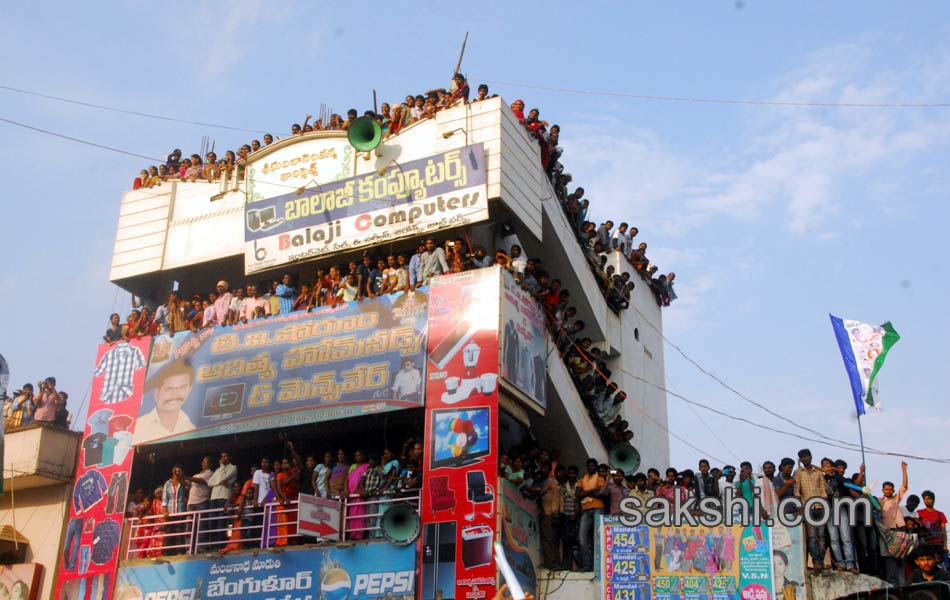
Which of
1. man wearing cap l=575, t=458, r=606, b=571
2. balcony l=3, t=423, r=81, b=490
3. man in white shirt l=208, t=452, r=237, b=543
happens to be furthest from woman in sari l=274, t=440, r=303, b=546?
balcony l=3, t=423, r=81, b=490

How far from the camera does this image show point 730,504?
17.5m

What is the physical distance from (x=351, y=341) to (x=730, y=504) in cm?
727

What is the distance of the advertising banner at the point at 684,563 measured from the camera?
17.1 m

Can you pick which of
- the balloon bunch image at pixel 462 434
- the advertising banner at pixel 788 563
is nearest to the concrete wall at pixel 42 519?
the balloon bunch image at pixel 462 434

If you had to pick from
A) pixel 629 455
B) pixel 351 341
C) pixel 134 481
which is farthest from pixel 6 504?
pixel 629 455

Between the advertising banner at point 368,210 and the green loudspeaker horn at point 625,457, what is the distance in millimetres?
5074

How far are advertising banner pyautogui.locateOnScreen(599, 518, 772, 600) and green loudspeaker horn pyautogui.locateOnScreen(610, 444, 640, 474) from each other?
12.7 feet

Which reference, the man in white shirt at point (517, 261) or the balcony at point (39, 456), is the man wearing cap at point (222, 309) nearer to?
the balcony at point (39, 456)

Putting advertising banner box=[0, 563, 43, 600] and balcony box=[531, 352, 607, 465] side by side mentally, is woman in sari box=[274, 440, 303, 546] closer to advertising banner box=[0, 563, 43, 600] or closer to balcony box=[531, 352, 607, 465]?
balcony box=[531, 352, 607, 465]

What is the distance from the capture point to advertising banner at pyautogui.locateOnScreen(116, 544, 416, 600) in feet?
60.8

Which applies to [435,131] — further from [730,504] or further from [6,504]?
[6,504]

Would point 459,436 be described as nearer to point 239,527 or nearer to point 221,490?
point 239,527

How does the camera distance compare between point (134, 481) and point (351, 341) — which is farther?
point (134, 481)

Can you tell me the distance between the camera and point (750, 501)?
17.5 m
